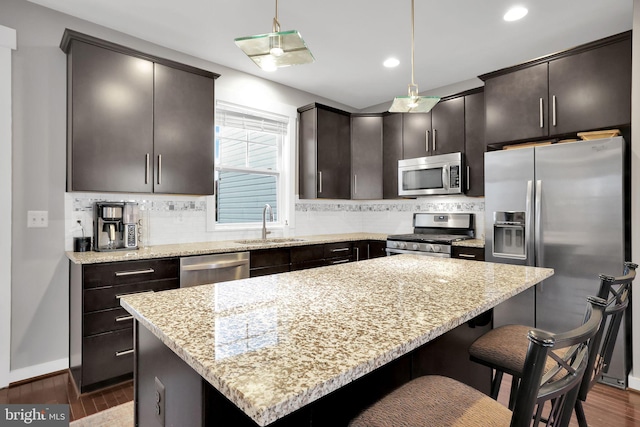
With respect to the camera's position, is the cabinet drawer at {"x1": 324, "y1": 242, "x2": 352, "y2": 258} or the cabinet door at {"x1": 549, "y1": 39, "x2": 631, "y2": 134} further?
the cabinet drawer at {"x1": 324, "y1": 242, "x2": 352, "y2": 258}

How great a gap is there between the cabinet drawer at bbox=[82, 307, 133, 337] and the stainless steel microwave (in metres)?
3.12

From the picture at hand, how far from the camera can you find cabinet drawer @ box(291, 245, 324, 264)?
11.1 ft

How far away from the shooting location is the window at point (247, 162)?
3.64 metres

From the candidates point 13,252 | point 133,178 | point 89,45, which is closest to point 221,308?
point 133,178

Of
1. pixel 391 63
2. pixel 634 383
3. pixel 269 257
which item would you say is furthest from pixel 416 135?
pixel 634 383

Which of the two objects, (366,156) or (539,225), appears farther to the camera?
(366,156)

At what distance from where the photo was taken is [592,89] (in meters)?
2.64

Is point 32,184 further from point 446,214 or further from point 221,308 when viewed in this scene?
point 446,214

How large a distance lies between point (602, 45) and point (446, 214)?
6.73ft

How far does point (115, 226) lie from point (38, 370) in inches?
45.4

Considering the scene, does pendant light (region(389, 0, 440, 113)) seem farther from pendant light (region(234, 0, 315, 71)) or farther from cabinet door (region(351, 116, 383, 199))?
cabinet door (region(351, 116, 383, 199))

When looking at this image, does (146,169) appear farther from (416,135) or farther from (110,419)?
(416,135)

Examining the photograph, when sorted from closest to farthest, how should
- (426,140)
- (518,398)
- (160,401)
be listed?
(518,398) → (160,401) → (426,140)

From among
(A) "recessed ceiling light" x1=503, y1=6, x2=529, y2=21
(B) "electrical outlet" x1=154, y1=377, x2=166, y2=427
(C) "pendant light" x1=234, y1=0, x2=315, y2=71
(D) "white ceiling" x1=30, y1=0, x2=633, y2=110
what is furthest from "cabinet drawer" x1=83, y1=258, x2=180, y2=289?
(A) "recessed ceiling light" x1=503, y1=6, x2=529, y2=21
